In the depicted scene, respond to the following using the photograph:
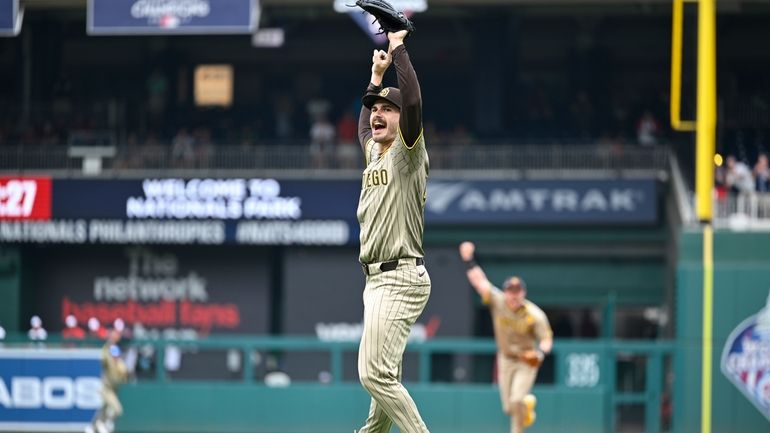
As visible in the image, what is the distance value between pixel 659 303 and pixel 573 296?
136 centimetres

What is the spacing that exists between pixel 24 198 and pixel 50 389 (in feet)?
17.2

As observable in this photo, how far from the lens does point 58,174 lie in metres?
21.9

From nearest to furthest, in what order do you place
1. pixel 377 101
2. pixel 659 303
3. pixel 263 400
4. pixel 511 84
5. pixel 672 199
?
pixel 377 101
pixel 263 400
pixel 672 199
pixel 659 303
pixel 511 84

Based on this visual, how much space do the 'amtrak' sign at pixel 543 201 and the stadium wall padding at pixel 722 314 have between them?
4070mm

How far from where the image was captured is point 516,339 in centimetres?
1413

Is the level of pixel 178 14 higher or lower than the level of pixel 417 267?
higher

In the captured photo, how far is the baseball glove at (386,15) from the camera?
664cm

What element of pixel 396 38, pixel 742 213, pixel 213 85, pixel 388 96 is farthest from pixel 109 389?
pixel 396 38

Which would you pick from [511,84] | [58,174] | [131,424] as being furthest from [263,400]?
[511,84]

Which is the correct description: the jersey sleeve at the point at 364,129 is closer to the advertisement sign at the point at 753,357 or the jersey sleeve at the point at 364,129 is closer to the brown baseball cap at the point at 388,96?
the brown baseball cap at the point at 388,96

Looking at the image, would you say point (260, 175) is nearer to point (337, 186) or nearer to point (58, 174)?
point (337, 186)

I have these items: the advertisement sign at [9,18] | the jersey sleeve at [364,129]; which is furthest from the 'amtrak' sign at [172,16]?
the jersey sleeve at [364,129]

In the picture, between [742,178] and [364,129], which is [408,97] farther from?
[742,178]

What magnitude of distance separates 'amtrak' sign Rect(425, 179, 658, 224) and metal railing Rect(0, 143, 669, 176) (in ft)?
1.40
